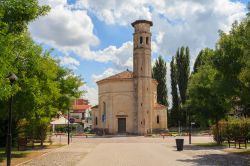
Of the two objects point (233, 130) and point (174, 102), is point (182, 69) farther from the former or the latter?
point (233, 130)

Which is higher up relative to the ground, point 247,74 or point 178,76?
point 178,76

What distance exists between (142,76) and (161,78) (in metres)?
20.1

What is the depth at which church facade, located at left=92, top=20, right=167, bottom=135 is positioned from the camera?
73125 mm

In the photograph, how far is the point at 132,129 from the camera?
7312 centimetres

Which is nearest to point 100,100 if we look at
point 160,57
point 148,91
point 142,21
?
point 148,91

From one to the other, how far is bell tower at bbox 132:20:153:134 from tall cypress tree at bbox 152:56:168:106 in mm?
17836

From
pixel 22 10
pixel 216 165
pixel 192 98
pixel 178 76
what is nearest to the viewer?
pixel 22 10

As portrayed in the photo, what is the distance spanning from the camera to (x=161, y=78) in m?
93.2

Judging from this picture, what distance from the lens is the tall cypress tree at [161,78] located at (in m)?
92.2

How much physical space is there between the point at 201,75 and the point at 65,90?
12210 millimetres

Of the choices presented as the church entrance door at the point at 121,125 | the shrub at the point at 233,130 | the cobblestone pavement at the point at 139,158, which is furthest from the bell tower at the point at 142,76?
the cobblestone pavement at the point at 139,158

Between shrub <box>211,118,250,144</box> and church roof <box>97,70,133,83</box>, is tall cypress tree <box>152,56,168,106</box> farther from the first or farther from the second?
shrub <box>211,118,250,144</box>

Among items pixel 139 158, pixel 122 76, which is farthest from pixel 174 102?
pixel 139 158

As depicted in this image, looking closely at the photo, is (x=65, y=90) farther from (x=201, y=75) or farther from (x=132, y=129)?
(x=132, y=129)
